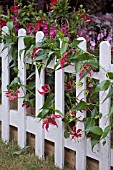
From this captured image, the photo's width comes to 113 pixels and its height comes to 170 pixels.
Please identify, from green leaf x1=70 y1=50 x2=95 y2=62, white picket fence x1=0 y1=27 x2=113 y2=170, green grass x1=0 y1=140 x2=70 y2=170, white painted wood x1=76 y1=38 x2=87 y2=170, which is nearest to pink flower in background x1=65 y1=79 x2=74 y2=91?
white picket fence x1=0 y1=27 x2=113 y2=170

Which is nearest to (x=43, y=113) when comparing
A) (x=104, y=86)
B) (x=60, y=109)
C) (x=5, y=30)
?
(x=60, y=109)

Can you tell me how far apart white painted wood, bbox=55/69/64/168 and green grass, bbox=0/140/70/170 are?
75 mm

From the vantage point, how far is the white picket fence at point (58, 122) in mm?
3189

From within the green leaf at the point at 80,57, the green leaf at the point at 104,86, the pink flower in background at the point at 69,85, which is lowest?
the pink flower in background at the point at 69,85

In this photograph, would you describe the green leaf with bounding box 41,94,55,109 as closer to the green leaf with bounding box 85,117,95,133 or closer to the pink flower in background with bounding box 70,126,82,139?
the pink flower in background with bounding box 70,126,82,139

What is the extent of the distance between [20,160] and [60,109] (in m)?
0.54

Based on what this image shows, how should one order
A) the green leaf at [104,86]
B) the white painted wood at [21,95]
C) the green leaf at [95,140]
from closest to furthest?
the green leaf at [104,86], the green leaf at [95,140], the white painted wood at [21,95]

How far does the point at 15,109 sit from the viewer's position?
425 centimetres

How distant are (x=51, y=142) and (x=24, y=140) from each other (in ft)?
1.05

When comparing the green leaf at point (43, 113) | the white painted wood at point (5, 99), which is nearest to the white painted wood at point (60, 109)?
the green leaf at point (43, 113)

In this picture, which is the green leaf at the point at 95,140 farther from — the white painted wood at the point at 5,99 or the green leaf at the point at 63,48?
the white painted wood at the point at 5,99

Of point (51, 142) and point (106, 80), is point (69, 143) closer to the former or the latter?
point (51, 142)

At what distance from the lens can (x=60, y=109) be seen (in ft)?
11.5

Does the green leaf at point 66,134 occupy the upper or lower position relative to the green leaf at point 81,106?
lower
